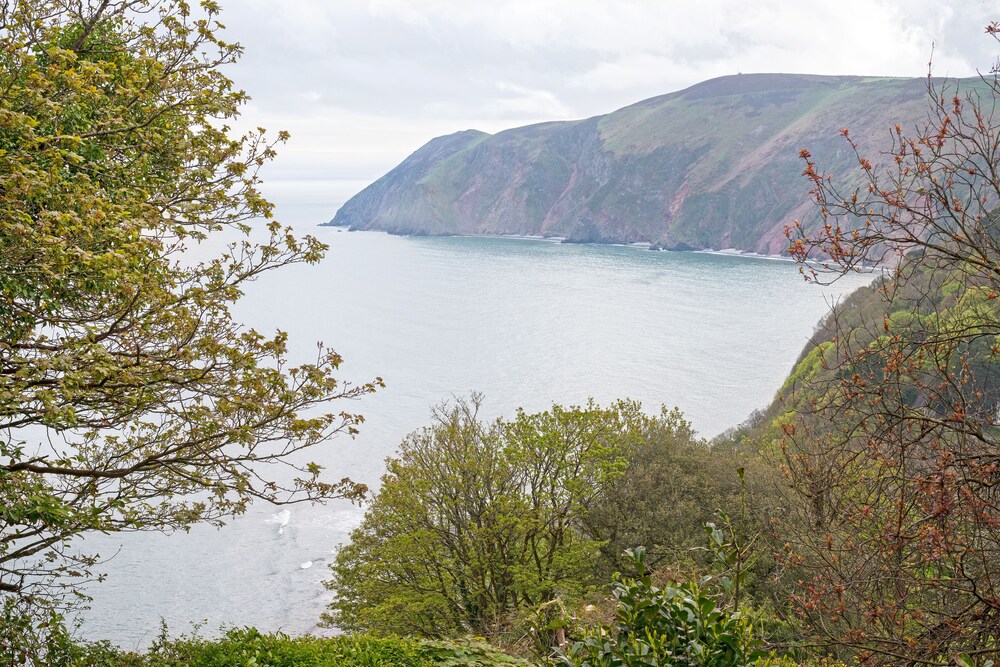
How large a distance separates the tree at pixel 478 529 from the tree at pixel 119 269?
10.4m

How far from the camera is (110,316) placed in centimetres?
827

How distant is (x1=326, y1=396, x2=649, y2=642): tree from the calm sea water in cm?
940

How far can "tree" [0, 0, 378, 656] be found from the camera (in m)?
6.87

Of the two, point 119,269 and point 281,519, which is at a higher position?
point 119,269

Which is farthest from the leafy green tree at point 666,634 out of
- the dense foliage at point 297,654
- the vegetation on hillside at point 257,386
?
the dense foliage at point 297,654

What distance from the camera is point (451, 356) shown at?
80250 millimetres

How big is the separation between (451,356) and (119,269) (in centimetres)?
7379

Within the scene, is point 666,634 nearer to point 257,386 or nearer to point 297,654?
point 297,654

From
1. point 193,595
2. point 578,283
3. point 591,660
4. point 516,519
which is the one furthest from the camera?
point 578,283

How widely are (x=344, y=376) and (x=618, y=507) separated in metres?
48.9

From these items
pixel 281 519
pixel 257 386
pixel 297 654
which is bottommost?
pixel 281 519

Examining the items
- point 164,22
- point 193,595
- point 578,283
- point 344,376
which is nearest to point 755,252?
point 578,283


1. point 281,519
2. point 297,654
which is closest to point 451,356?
point 281,519

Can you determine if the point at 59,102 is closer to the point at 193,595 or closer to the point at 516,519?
the point at 516,519
